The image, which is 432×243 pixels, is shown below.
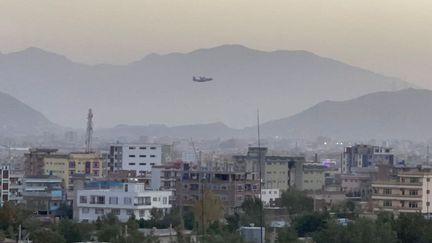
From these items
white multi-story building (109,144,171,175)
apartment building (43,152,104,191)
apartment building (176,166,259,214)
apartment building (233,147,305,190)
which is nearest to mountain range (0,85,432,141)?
white multi-story building (109,144,171,175)

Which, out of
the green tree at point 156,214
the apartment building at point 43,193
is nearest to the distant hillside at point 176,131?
the apartment building at point 43,193

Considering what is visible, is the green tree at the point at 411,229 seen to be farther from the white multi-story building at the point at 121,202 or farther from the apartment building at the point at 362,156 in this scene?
the apartment building at the point at 362,156

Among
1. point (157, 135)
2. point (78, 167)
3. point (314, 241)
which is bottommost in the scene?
point (314, 241)

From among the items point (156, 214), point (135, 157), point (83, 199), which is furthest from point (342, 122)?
point (156, 214)

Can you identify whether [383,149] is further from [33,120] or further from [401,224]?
[33,120]

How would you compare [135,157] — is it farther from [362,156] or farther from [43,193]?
[43,193]

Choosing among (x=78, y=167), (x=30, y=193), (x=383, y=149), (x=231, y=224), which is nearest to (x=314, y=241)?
(x=231, y=224)
